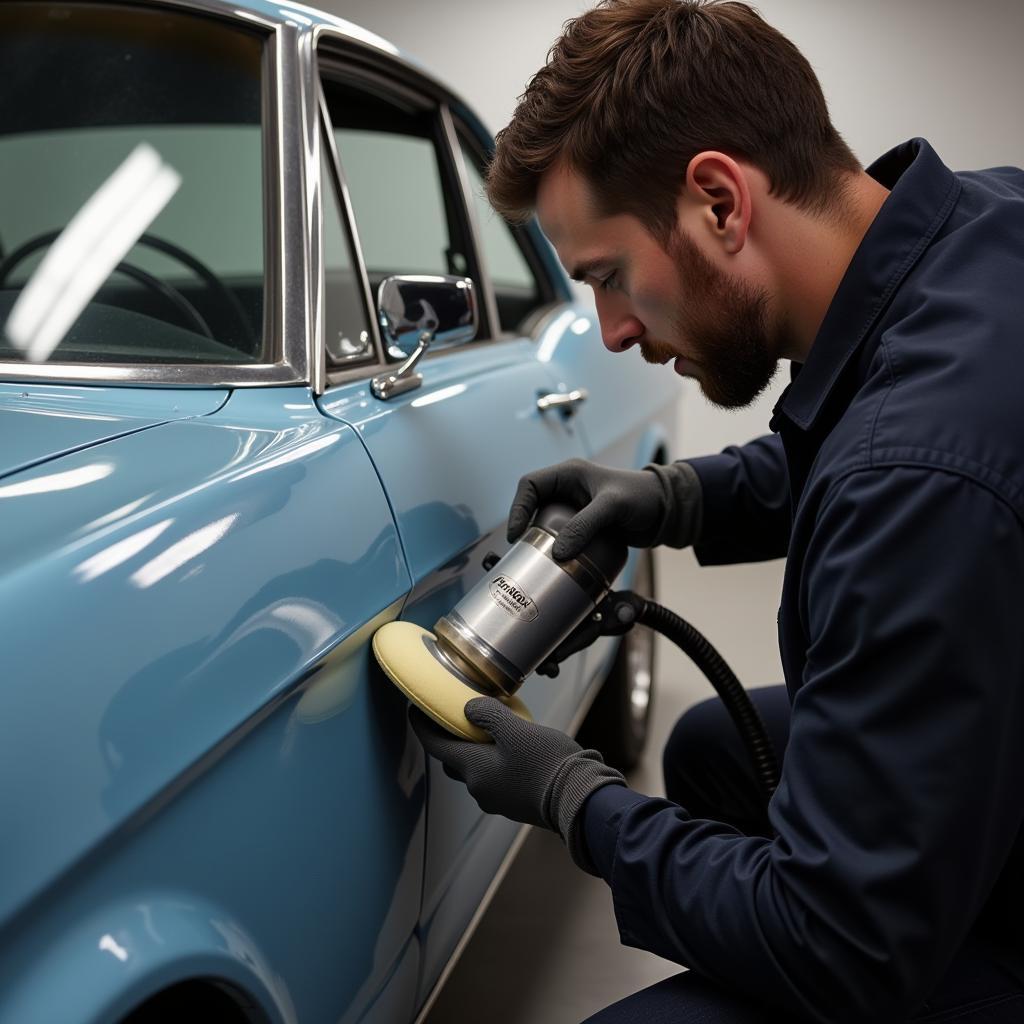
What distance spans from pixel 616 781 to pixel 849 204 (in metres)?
0.70

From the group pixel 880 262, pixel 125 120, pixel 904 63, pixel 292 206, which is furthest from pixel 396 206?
pixel 880 262

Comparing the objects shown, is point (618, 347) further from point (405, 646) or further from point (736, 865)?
point (736, 865)

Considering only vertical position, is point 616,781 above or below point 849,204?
below

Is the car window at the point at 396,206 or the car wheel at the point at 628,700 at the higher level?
the car window at the point at 396,206

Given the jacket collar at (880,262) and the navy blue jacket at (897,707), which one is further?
the jacket collar at (880,262)

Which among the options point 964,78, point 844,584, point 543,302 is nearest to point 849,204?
point 844,584

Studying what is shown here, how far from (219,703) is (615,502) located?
29.8 inches

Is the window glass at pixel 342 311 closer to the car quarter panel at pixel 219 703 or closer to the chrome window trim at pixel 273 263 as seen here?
the chrome window trim at pixel 273 263

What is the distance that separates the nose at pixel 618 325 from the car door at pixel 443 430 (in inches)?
A: 11.0

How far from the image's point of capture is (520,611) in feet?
4.37

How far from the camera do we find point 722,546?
1.95m

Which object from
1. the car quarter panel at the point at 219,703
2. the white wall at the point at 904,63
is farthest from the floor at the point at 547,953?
the white wall at the point at 904,63

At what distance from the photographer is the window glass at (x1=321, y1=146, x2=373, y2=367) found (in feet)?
5.39

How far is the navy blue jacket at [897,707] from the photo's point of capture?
0.96 m
